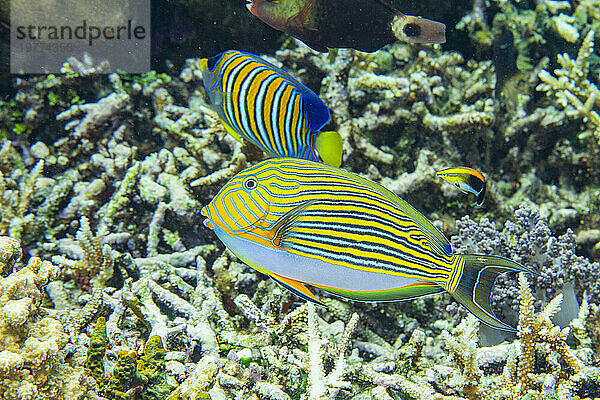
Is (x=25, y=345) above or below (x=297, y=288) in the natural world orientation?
below

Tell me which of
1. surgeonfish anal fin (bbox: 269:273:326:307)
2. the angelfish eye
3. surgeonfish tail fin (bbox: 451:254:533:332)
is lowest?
surgeonfish anal fin (bbox: 269:273:326:307)

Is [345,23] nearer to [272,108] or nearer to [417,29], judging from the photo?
[417,29]

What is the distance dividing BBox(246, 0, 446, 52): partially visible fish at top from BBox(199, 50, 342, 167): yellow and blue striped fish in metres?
0.50

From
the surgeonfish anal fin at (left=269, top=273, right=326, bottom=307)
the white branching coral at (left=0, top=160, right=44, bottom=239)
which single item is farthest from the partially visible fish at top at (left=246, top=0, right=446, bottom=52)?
the white branching coral at (left=0, top=160, right=44, bottom=239)

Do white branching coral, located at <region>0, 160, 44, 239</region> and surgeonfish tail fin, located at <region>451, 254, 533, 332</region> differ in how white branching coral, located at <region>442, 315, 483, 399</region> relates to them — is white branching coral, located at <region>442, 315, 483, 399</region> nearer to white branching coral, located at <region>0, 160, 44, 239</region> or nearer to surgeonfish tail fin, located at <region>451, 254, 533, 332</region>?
surgeonfish tail fin, located at <region>451, 254, 533, 332</region>

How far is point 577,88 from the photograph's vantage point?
11.7 ft

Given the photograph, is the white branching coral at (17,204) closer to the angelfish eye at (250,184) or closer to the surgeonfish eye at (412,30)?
the angelfish eye at (250,184)

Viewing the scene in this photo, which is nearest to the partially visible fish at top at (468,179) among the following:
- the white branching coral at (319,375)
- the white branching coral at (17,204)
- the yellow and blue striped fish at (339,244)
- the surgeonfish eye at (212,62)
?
the yellow and blue striped fish at (339,244)

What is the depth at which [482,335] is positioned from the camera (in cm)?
237

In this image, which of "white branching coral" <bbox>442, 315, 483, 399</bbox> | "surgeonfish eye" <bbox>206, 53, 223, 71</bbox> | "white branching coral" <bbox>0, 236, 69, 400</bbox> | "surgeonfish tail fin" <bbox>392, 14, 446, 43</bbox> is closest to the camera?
"white branching coral" <bbox>0, 236, 69, 400</bbox>

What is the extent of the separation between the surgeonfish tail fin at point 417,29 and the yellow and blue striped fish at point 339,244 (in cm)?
143

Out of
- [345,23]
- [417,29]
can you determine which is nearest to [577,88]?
[417,29]

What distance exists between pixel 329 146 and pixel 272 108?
0.36m

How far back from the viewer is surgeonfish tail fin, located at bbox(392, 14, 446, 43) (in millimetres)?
2383
